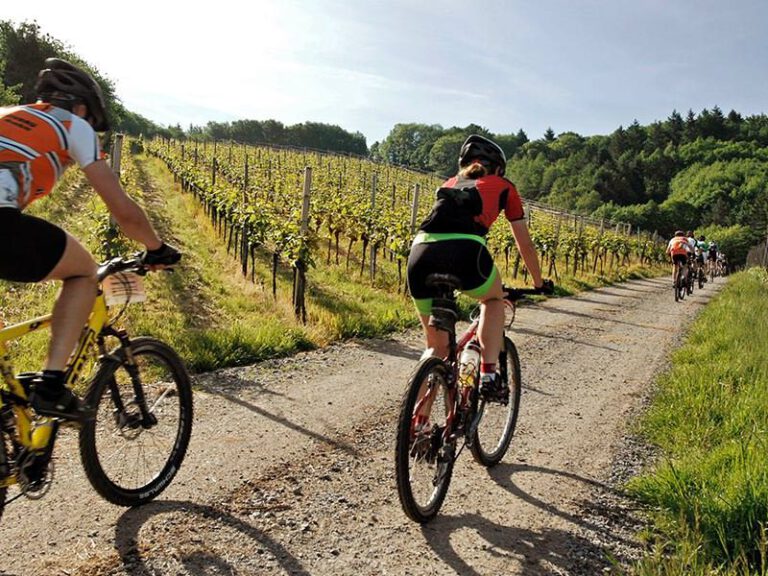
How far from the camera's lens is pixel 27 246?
227 centimetres

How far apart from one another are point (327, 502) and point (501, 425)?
1592 millimetres

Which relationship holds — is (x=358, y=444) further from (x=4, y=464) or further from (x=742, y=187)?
(x=742, y=187)

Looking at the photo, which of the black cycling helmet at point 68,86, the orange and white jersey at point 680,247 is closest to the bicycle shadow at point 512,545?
the black cycling helmet at point 68,86

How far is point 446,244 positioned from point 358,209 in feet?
43.2

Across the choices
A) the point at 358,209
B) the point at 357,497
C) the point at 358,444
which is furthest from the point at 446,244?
the point at 358,209

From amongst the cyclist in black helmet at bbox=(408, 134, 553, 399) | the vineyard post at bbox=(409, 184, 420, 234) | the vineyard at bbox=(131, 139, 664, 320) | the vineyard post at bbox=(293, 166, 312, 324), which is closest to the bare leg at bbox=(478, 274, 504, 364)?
the cyclist in black helmet at bbox=(408, 134, 553, 399)

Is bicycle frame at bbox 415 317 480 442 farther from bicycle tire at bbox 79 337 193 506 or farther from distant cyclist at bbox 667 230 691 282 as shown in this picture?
distant cyclist at bbox 667 230 691 282

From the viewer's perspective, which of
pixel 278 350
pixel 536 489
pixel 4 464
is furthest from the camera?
pixel 278 350

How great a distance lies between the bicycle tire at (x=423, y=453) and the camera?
2.82 m

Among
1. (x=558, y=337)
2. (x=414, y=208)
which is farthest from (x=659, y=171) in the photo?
(x=558, y=337)

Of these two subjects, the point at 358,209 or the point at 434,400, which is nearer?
the point at 434,400

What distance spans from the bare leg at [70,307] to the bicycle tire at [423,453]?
1.56m

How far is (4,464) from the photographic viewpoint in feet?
7.72

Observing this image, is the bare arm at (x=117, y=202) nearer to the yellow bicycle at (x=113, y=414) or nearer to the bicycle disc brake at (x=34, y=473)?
the yellow bicycle at (x=113, y=414)
